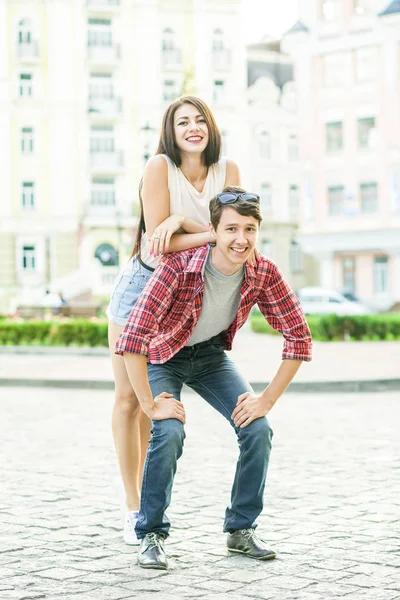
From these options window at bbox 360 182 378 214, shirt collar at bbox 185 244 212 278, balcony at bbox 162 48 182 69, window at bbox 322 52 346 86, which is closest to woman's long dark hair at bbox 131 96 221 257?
shirt collar at bbox 185 244 212 278

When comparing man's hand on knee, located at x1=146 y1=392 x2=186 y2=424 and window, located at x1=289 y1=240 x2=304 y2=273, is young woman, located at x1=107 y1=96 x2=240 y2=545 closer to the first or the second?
man's hand on knee, located at x1=146 y1=392 x2=186 y2=424

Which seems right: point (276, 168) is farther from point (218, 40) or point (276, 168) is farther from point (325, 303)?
point (325, 303)

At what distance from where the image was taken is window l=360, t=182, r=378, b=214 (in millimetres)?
47938

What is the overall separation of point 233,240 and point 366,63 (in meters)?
44.7

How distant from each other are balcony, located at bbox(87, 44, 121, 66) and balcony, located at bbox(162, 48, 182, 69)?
2222 mm

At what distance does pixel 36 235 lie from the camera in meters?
54.3

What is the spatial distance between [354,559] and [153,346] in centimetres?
127

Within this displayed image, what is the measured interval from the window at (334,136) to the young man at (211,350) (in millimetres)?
44655

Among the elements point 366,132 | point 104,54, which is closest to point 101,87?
point 104,54

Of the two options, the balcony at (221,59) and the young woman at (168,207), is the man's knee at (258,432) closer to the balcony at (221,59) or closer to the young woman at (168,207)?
the young woman at (168,207)

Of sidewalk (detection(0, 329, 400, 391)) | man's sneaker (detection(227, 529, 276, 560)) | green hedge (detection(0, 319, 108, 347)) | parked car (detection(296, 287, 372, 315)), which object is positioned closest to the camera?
man's sneaker (detection(227, 529, 276, 560))

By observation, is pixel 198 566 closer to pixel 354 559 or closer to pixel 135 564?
pixel 135 564

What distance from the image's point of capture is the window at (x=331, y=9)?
4831 centimetres

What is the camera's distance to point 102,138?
55406 mm
